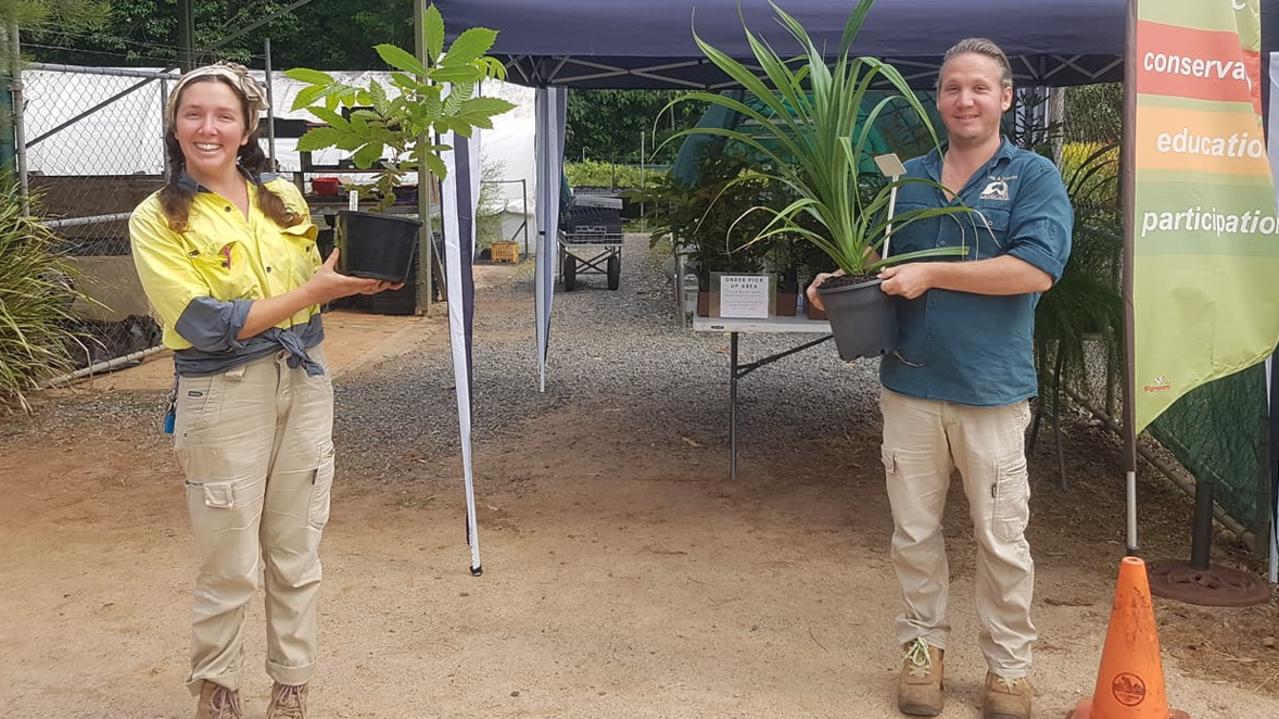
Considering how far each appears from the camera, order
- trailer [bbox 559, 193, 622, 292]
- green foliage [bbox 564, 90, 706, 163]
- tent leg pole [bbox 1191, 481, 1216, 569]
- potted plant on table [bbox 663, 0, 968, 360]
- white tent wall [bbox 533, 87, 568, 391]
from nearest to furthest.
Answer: potted plant on table [bbox 663, 0, 968, 360], tent leg pole [bbox 1191, 481, 1216, 569], white tent wall [bbox 533, 87, 568, 391], trailer [bbox 559, 193, 622, 292], green foliage [bbox 564, 90, 706, 163]

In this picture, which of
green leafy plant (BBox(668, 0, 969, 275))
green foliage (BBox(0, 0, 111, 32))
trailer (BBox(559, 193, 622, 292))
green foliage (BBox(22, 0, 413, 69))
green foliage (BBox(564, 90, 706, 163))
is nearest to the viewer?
green leafy plant (BBox(668, 0, 969, 275))

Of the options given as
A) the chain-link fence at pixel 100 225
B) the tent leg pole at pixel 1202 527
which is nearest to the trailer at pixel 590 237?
the chain-link fence at pixel 100 225

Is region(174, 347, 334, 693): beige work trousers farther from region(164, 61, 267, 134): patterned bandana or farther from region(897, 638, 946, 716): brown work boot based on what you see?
region(897, 638, 946, 716): brown work boot

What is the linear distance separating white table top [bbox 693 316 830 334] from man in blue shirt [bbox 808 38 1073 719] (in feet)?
6.51

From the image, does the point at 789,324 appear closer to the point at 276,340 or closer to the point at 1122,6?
the point at 1122,6

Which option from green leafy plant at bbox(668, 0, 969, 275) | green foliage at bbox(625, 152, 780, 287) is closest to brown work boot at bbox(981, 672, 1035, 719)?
green leafy plant at bbox(668, 0, 969, 275)

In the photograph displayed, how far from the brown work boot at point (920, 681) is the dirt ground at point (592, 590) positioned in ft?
0.21

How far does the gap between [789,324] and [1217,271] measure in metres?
2.07

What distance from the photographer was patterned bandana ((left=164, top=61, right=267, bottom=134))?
8.32 ft

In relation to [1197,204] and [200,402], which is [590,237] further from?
[200,402]

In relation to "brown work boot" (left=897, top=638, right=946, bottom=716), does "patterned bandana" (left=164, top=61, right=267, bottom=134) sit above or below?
above

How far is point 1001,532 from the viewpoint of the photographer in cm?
Result: 290

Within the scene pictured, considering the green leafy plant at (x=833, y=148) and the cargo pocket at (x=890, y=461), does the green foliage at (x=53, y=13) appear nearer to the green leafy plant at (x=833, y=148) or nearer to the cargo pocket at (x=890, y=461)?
the green leafy plant at (x=833, y=148)

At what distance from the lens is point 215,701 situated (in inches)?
109
